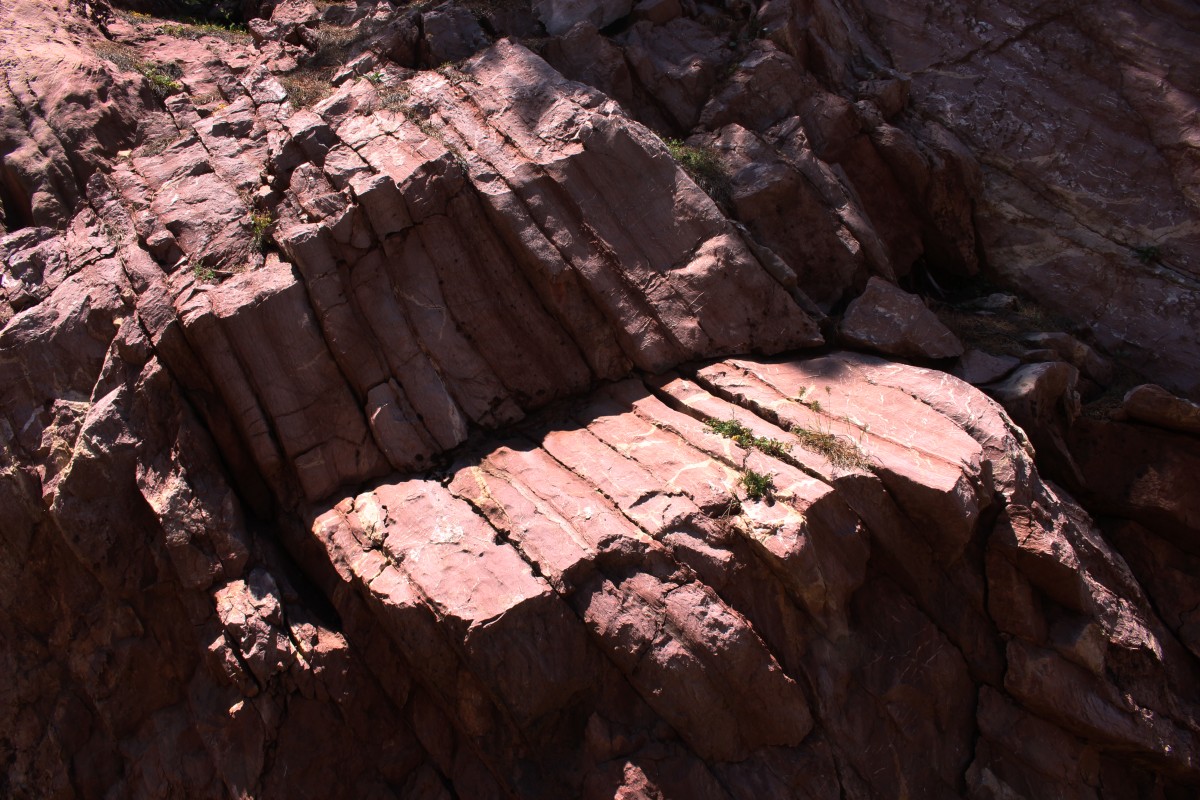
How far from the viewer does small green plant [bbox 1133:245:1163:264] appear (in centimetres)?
966

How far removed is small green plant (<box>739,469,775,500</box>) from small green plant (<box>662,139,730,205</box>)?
336 centimetres

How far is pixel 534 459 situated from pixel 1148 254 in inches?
294

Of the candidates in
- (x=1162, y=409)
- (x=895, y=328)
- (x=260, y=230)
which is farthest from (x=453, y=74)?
(x=1162, y=409)

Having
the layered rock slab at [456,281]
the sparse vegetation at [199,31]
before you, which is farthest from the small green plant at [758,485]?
the sparse vegetation at [199,31]

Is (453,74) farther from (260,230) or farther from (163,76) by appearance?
(163,76)

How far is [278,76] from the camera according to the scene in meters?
9.35

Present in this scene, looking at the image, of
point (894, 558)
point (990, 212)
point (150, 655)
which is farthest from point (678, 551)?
point (990, 212)

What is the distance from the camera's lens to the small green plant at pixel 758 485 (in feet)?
20.5

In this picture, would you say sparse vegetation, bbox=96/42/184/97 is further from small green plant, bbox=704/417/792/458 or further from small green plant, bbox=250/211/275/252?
small green plant, bbox=704/417/792/458

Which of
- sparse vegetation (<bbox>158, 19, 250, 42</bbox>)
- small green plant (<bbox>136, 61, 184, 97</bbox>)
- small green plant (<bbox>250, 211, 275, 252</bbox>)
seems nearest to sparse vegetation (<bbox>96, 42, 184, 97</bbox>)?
small green plant (<bbox>136, 61, 184, 97</bbox>)

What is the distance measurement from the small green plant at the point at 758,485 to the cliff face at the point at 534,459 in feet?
0.08

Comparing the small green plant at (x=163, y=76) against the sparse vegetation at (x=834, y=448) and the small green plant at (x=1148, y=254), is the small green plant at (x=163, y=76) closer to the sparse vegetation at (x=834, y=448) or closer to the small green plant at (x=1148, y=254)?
the sparse vegetation at (x=834, y=448)

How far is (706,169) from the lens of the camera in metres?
8.78

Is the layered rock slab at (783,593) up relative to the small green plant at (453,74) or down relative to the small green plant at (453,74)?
down
